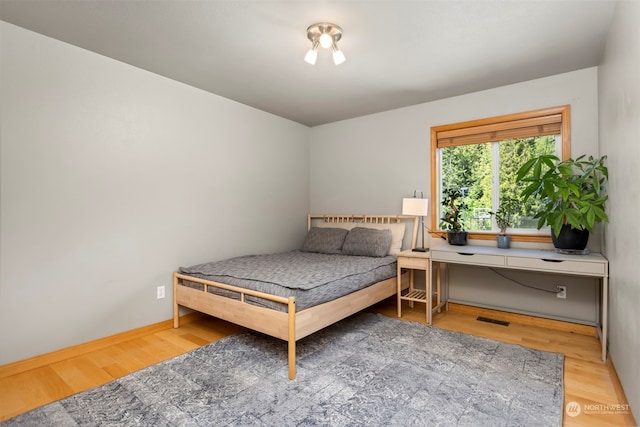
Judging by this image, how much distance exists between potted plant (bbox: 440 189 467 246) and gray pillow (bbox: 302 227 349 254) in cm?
118

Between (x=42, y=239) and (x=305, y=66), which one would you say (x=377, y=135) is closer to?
(x=305, y=66)

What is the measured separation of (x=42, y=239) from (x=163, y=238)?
89cm

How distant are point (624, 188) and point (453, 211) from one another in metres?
1.64

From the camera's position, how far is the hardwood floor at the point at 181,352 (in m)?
1.87

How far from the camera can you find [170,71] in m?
2.94

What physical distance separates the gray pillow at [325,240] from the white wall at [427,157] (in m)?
0.51

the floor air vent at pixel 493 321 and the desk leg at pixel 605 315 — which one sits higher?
the desk leg at pixel 605 315

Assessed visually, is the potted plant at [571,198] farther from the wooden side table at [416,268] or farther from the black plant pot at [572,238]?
the wooden side table at [416,268]

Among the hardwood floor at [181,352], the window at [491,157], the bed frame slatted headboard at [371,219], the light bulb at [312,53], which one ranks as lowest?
the hardwood floor at [181,352]

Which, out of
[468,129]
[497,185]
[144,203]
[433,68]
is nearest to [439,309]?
[497,185]

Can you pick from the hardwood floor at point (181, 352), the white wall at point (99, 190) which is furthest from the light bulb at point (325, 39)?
the hardwood floor at point (181, 352)

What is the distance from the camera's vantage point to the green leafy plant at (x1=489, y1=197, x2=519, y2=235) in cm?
319

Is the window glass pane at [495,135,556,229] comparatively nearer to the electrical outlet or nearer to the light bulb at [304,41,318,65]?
the electrical outlet

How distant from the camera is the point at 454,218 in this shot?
3426 millimetres
